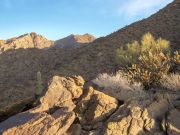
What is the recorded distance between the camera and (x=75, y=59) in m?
54.8

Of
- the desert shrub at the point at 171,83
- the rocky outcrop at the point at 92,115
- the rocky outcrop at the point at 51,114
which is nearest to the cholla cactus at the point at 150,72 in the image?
the desert shrub at the point at 171,83

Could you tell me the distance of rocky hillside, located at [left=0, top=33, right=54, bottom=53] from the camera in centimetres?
7166

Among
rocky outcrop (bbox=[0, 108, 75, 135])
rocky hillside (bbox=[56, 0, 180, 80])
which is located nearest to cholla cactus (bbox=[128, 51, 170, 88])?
rocky outcrop (bbox=[0, 108, 75, 135])

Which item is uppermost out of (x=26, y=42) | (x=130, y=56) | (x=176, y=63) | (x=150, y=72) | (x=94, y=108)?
(x=26, y=42)

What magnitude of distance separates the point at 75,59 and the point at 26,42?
2576cm

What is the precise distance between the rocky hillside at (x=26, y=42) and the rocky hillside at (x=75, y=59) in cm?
376

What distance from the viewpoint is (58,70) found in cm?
5197

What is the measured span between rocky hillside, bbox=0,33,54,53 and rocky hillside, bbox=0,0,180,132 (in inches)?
148

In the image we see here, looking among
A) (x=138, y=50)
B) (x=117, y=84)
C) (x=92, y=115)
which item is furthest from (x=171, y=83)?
(x=138, y=50)

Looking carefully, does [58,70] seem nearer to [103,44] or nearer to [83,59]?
[83,59]

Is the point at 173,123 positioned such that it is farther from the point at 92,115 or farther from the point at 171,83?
the point at 171,83

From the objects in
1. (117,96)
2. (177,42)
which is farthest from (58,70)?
(117,96)

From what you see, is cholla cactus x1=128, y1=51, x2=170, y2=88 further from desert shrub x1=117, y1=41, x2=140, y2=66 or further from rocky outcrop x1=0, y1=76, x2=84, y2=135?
desert shrub x1=117, y1=41, x2=140, y2=66

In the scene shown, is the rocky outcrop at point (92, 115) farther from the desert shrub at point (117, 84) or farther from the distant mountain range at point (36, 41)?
the distant mountain range at point (36, 41)
